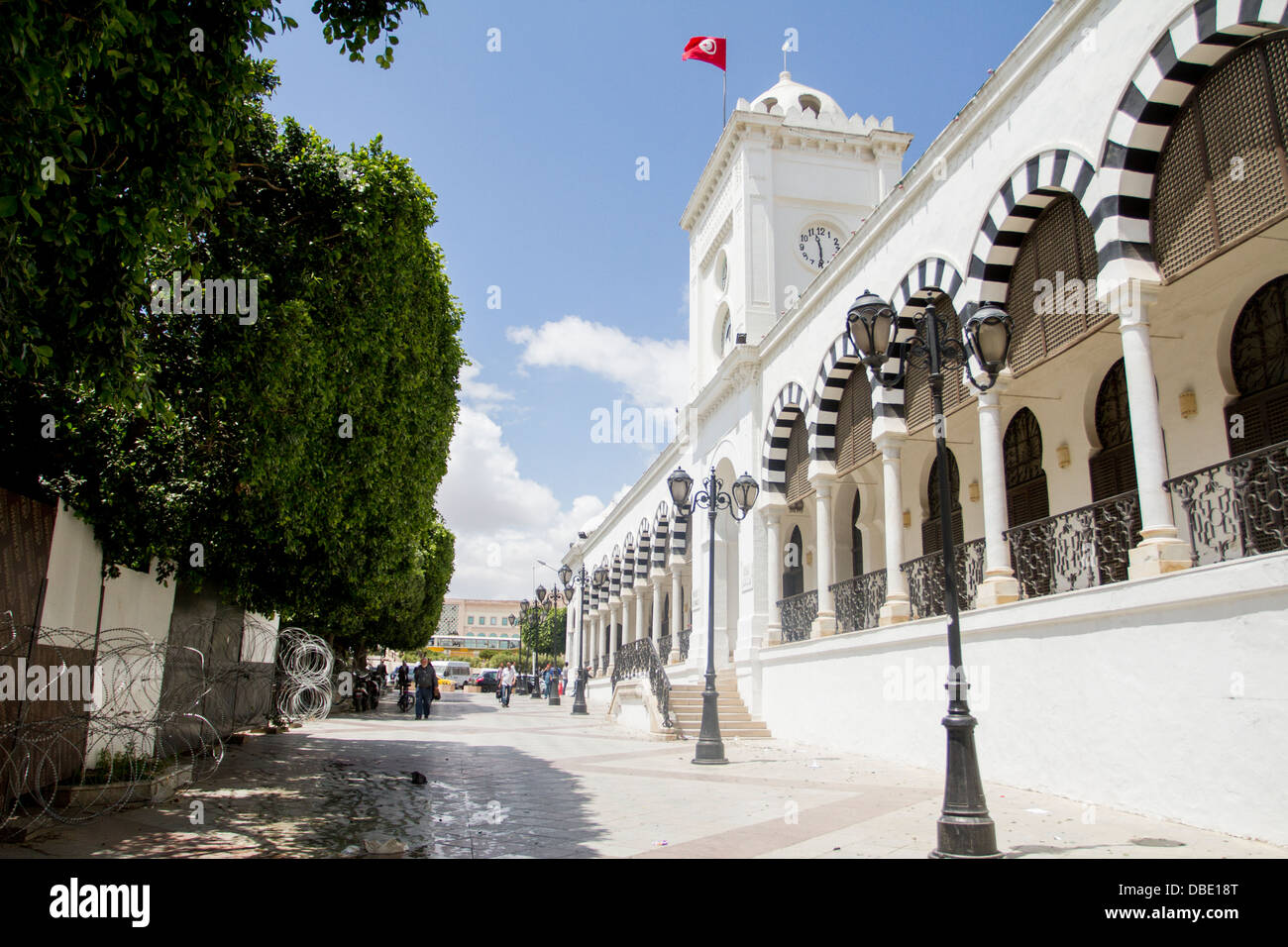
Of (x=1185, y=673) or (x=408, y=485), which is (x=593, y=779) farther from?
(x=1185, y=673)

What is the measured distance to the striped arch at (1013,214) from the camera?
9688 millimetres

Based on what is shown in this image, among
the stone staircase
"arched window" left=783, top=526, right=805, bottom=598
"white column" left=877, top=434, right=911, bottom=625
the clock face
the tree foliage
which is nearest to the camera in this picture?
the tree foliage

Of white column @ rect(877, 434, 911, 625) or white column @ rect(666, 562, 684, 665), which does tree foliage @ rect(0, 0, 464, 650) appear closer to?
white column @ rect(877, 434, 911, 625)

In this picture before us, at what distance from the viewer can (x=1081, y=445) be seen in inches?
483

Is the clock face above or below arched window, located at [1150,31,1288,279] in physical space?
above

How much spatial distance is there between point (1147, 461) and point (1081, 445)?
447 cm

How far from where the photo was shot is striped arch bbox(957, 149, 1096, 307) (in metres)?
9.69

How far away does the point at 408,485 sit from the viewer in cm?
1097

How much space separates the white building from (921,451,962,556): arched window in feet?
0.22

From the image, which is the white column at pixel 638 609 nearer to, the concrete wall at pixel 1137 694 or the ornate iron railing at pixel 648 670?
the ornate iron railing at pixel 648 670

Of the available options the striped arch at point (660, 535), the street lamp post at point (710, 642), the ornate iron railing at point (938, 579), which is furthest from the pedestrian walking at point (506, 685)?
the ornate iron railing at point (938, 579)

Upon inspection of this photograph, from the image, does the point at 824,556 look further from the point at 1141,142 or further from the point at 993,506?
the point at 1141,142

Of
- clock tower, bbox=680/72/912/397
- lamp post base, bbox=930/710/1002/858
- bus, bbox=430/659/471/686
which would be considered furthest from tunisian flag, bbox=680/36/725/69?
bus, bbox=430/659/471/686

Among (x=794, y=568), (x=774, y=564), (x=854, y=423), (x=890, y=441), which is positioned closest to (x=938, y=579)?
(x=890, y=441)
